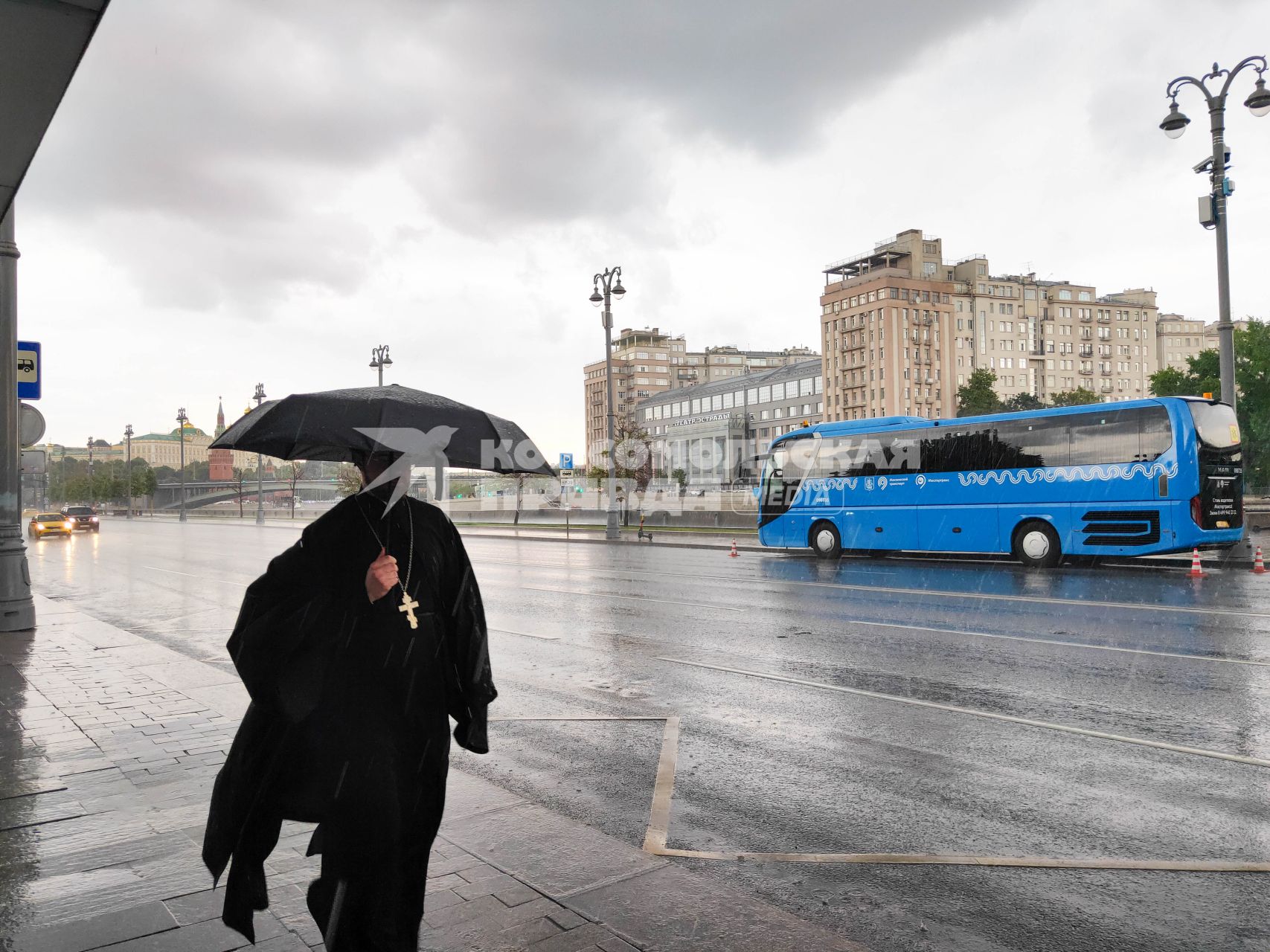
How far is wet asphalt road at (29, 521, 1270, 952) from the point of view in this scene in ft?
12.1

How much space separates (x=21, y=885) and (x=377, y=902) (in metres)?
1.85

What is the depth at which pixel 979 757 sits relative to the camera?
18.2ft

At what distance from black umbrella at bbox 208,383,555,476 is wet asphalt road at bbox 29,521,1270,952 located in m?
2.05

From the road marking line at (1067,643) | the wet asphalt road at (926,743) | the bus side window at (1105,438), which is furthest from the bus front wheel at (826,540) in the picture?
the road marking line at (1067,643)

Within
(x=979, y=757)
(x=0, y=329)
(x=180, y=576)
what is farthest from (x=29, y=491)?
(x=979, y=757)

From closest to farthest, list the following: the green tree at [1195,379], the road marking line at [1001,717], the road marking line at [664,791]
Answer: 1. the road marking line at [664,791]
2. the road marking line at [1001,717]
3. the green tree at [1195,379]

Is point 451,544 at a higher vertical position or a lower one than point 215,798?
higher

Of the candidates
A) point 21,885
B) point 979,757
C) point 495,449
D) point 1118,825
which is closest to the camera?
point 495,449

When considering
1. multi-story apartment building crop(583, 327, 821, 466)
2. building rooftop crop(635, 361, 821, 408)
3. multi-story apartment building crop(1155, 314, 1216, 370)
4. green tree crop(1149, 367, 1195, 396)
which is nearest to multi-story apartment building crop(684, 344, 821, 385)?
multi-story apartment building crop(583, 327, 821, 466)

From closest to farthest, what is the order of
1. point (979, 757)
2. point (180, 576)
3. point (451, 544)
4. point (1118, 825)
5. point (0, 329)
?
point (451, 544) < point (1118, 825) < point (979, 757) < point (0, 329) < point (180, 576)

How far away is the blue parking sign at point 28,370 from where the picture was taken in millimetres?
10922

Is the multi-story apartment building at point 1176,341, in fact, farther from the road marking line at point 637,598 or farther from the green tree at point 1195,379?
the road marking line at point 637,598

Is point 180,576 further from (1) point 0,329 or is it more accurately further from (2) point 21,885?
(2) point 21,885

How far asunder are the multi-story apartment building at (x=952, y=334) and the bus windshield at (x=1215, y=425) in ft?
365
